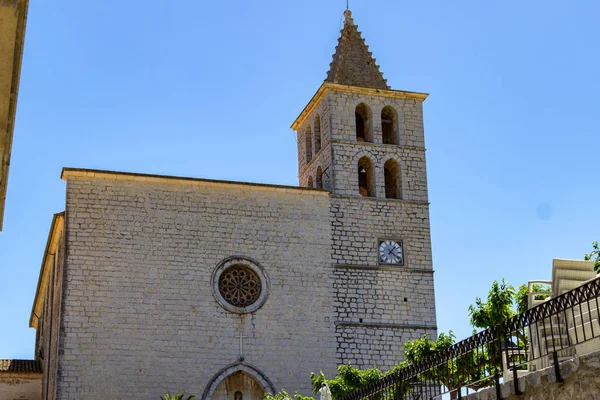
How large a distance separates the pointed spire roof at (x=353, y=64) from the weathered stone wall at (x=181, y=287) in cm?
410

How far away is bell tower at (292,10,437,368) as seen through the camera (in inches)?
945

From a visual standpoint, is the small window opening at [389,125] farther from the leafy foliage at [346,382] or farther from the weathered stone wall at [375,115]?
the leafy foliage at [346,382]

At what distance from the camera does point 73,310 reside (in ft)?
70.9

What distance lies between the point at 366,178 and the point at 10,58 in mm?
22025

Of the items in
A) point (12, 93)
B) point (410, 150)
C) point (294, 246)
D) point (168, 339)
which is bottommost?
point (12, 93)

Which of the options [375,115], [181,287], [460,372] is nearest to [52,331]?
[181,287]

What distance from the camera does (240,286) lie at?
23453 mm

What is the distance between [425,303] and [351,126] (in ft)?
17.8

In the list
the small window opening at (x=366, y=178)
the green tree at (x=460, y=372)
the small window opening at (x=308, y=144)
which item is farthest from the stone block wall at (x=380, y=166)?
the green tree at (x=460, y=372)

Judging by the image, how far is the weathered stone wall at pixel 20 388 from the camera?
1010 inches

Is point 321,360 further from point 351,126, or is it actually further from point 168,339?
point 351,126

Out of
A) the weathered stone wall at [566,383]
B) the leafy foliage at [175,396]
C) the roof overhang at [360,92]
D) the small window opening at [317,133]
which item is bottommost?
the weathered stone wall at [566,383]

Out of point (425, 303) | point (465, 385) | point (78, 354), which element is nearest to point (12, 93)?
point (465, 385)

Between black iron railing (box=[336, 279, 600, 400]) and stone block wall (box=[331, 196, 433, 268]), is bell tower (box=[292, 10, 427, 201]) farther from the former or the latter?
black iron railing (box=[336, 279, 600, 400])
